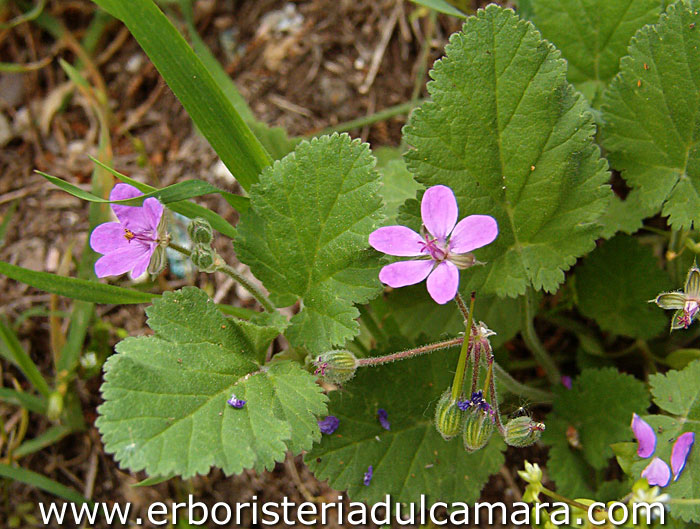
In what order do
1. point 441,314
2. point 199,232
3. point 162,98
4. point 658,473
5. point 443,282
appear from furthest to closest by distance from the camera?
point 162,98
point 441,314
point 199,232
point 658,473
point 443,282

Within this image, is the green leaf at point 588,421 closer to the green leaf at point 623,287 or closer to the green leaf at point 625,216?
the green leaf at point 623,287

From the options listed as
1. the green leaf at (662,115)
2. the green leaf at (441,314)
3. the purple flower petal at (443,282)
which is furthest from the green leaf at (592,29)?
the purple flower petal at (443,282)

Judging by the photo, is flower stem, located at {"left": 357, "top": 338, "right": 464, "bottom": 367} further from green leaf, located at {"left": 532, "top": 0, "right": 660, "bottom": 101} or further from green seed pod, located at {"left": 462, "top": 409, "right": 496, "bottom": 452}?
green leaf, located at {"left": 532, "top": 0, "right": 660, "bottom": 101}

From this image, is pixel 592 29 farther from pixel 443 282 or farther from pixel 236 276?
pixel 236 276

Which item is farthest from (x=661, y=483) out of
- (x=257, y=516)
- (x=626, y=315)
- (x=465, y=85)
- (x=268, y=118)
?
→ (x=268, y=118)

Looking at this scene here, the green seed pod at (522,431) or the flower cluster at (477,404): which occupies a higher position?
the flower cluster at (477,404)

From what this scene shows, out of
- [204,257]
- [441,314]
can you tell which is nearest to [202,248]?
[204,257]

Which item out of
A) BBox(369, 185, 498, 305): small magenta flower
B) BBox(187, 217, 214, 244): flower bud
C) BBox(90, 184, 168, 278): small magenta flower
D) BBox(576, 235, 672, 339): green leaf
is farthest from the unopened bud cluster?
BBox(576, 235, 672, 339): green leaf
